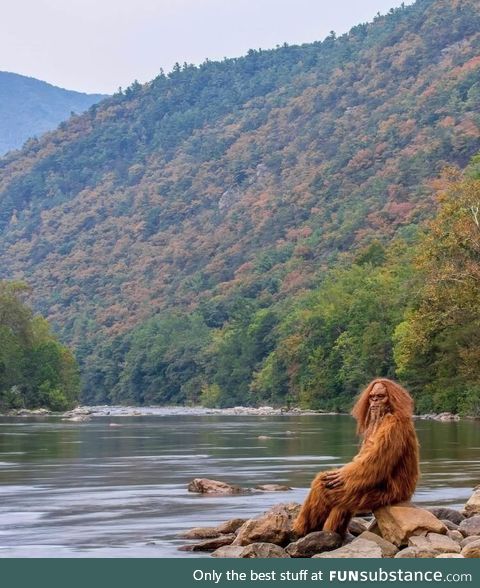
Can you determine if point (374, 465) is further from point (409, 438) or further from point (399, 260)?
point (399, 260)

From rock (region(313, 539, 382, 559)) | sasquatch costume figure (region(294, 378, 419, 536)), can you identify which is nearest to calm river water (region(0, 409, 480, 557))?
sasquatch costume figure (region(294, 378, 419, 536))

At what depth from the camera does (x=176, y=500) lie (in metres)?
27.5

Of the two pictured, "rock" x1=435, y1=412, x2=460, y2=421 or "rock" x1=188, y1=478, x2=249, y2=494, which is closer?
"rock" x1=188, y1=478, x2=249, y2=494

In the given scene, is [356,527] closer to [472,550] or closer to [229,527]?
[229,527]

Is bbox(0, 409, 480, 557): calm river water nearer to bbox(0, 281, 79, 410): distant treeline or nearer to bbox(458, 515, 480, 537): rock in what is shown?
bbox(458, 515, 480, 537): rock

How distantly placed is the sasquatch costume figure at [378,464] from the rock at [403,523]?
123 millimetres

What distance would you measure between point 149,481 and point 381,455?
49.1ft

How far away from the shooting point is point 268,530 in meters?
19.1

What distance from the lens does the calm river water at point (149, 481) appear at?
2122cm

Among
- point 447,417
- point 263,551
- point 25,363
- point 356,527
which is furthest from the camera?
point 25,363

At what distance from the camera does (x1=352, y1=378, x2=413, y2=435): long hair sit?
18422 mm

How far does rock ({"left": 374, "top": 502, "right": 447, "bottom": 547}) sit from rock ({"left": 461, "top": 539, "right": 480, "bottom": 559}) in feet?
3.09

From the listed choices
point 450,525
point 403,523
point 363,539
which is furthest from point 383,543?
point 450,525
